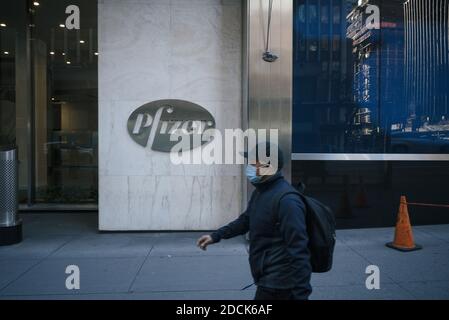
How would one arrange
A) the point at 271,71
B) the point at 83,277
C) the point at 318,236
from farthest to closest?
the point at 271,71, the point at 83,277, the point at 318,236

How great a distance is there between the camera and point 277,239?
10.3 ft

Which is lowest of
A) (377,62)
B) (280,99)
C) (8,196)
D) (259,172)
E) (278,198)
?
(8,196)

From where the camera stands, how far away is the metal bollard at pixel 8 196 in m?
7.30

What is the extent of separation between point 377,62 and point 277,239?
21.2ft

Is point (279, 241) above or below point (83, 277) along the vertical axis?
above

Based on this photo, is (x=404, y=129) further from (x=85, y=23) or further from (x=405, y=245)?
→ (x=85, y=23)

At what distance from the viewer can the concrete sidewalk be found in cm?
529

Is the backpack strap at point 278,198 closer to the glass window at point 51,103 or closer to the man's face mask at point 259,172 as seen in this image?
the man's face mask at point 259,172

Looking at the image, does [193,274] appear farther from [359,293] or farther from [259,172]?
[259,172]

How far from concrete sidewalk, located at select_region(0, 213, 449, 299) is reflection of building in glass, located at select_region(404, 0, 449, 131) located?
2.23 meters

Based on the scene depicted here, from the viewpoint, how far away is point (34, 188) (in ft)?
35.7

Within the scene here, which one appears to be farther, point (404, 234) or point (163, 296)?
point (404, 234)

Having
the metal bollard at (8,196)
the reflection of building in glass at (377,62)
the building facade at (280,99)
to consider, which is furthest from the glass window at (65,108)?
the reflection of building in glass at (377,62)

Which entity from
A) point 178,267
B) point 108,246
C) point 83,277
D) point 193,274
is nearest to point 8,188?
point 108,246
